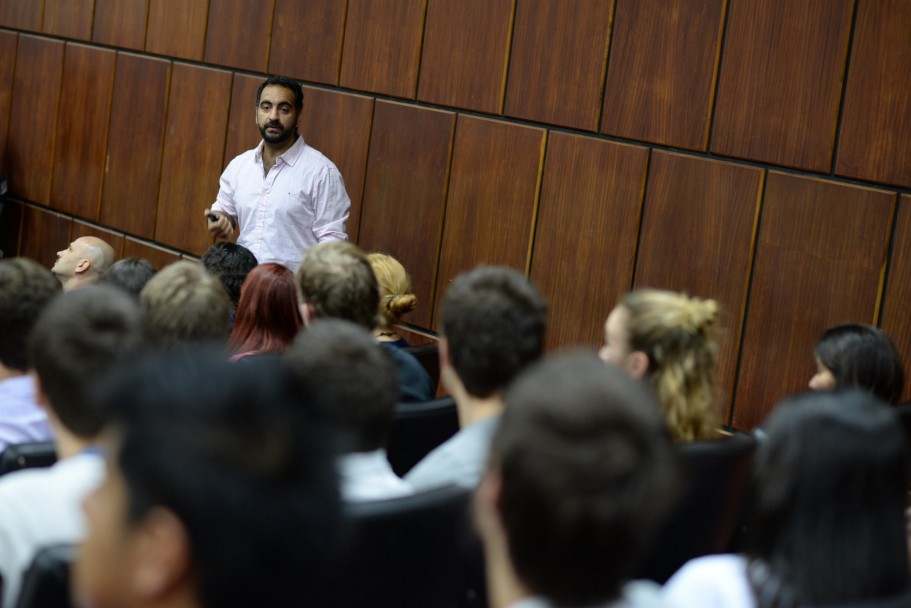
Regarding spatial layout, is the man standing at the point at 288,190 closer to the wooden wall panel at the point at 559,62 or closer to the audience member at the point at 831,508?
the wooden wall panel at the point at 559,62

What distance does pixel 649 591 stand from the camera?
1.16 m

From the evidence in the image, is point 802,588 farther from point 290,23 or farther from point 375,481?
point 290,23

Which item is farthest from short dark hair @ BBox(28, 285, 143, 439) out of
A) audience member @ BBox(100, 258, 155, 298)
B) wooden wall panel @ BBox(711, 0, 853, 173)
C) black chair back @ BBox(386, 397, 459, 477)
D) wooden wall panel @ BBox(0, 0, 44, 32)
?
wooden wall panel @ BBox(0, 0, 44, 32)

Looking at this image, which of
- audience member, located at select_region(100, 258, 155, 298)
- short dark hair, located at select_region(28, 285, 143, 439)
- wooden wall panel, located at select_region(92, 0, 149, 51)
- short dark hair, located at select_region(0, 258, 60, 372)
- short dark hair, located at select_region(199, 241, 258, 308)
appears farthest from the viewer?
wooden wall panel, located at select_region(92, 0, 149, 51)

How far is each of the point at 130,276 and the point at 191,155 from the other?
3260mm

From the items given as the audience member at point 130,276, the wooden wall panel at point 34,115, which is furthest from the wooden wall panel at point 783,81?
the wooden wall panel at point 34,115

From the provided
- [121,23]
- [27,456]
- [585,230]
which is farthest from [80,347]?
[121,23]

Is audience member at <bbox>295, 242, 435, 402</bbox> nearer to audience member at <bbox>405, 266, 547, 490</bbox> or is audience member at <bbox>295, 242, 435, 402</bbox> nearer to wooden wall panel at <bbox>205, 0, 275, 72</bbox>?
audience member at <bbox>405, 266, 547, 490</bbox>

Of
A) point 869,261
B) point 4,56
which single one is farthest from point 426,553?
point 4,56

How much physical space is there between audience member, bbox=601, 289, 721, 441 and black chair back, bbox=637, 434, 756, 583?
0.58 ft

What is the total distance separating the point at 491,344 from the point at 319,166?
3113 millimetres

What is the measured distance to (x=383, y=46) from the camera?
18.4 ft

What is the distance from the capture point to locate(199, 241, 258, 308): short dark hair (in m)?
4.02

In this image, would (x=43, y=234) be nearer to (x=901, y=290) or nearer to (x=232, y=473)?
(x=901, y=290)
